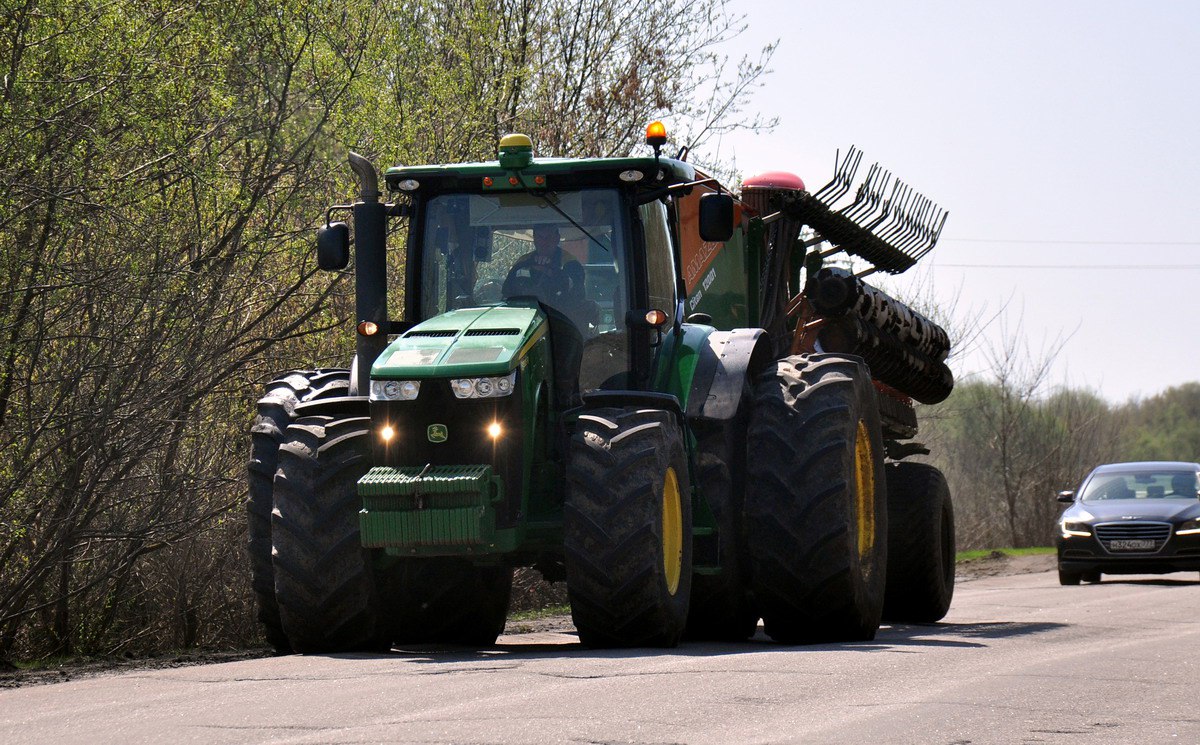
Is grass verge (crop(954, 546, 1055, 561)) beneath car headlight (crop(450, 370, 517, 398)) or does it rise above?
beneath

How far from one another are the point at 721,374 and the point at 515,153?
1735 mm

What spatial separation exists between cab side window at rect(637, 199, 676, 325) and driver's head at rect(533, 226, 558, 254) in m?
0.52

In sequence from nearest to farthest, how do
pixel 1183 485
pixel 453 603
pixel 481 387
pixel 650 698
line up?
pixel 650 698, pixel 481 387, pixel 453 603, pixel 1183 485

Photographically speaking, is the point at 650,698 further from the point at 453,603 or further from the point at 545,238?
the point at 453,603

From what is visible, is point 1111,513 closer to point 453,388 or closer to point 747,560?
point 747,560

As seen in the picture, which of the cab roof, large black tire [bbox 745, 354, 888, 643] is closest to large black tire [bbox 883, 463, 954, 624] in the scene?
large black tire [bbox 745, 354, 888, 643]

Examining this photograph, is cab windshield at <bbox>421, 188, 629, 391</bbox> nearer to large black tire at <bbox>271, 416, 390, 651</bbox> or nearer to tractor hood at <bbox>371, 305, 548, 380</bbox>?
tractor hood at <bbox>371, 305, 548, 380</bbox>

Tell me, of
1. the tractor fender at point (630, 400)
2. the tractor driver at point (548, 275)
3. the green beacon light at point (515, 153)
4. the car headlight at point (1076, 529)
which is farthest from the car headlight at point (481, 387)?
the car headlight at point (1076, 529)

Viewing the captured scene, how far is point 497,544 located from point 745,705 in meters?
2.61

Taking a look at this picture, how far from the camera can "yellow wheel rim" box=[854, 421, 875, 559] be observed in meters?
11.1

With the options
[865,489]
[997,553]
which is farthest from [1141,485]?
[865,489]

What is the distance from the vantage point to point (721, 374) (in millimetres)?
10188

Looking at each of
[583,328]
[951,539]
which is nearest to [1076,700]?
[583,328]

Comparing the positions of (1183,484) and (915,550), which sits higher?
(1183,484)
